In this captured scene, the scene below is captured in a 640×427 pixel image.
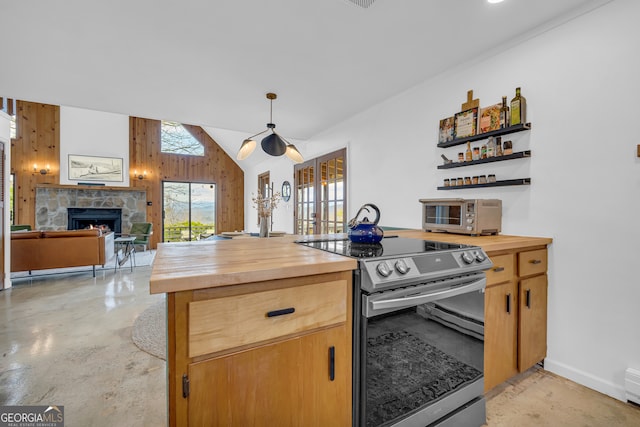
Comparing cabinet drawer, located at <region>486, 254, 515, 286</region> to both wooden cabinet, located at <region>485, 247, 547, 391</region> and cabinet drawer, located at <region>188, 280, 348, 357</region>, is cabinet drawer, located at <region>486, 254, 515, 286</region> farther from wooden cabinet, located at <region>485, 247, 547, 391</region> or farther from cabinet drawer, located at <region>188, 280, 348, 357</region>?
cabinet drawer, located at <region>188, 280, 348, 357</region>

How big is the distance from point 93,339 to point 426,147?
3451mm

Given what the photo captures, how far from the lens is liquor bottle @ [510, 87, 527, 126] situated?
6.51ft

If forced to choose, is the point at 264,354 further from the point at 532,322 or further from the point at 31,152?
the point at 31,152

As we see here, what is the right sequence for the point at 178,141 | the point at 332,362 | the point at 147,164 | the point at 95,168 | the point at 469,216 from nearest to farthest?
the point at 332,362 → the point at 469,216 → the point at 95,168 → the point at 147,164 → the point at 178,141

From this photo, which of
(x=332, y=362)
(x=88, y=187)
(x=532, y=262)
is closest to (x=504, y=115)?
(x=532, y=262)

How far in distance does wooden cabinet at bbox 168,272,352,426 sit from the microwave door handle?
0.13 meters

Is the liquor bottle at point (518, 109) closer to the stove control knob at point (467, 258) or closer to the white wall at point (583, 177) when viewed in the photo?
the white wall at point (583, 177)

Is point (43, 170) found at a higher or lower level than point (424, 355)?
higher

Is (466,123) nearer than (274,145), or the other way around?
(466,123)

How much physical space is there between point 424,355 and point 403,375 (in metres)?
0.14

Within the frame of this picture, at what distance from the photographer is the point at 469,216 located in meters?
1.98

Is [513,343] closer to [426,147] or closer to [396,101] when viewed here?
[426,147]

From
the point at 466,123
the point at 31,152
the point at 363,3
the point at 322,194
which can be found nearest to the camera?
Result: the point at 363,3

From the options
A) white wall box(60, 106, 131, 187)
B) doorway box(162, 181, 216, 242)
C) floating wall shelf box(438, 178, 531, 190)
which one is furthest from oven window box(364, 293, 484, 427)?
white wall box(60, 106, 131, 187)
